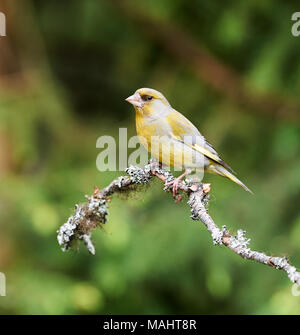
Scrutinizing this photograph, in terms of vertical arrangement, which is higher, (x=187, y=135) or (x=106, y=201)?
(x=187, y=135)

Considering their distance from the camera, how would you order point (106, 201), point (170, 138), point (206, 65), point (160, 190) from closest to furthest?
point (106, 201) < point (170, 138) < point (160, 190) < point (206, 65)

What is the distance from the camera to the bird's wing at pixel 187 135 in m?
2.78

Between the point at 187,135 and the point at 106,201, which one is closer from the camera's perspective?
the point at 106,201

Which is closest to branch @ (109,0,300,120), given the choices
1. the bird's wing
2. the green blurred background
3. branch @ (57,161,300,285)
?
the green blurred background

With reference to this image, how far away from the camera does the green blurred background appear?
5520 millimetres

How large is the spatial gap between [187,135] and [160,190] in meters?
2.63

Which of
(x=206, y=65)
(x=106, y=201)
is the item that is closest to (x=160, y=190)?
(x=206, y=65)

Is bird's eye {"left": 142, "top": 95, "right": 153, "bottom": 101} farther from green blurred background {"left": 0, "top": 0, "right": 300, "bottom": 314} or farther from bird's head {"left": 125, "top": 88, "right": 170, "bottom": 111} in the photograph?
green blurred background {"left": 0, "top": 0, "right": 300, "bottom": 314}

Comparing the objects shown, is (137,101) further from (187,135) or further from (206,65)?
(206,65)

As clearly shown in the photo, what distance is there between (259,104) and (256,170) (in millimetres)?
638

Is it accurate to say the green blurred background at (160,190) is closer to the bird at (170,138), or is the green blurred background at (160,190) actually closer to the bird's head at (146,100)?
the bird at (170,138)

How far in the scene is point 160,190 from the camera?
544 centimetres

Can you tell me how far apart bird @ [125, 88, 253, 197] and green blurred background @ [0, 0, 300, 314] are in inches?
83.2

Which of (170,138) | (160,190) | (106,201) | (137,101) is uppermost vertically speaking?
(160,190)
